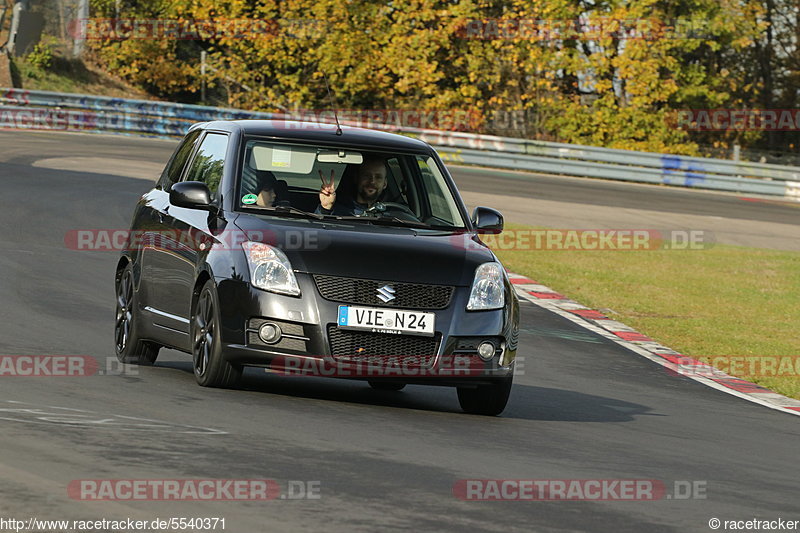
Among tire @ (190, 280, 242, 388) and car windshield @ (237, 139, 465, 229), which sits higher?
car windshield @ (237, 139, 465, 229)

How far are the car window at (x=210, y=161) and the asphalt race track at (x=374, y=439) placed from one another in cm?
134

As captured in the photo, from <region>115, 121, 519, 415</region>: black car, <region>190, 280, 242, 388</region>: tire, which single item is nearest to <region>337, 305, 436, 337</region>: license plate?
<region>115, 121, 519, 415</region>: black car

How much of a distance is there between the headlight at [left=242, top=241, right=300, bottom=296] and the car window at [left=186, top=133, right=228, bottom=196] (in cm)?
113

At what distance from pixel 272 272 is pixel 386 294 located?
2.21 ft

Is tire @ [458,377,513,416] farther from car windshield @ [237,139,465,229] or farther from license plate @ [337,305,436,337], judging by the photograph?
car windshield @ [237,139,465,229]

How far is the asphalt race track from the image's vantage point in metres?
5.57

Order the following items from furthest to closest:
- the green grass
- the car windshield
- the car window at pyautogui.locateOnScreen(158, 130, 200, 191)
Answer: the green grass → the car window at pyautogui.locateOnScreen(158, 130, 200, 191) → the car windshield

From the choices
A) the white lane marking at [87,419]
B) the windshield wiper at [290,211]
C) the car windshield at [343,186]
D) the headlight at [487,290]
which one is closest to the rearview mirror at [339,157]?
the car windshield at [343,186]

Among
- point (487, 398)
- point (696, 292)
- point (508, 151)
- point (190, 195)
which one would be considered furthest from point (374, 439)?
point (508, 151)

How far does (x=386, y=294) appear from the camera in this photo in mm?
Answer: 8320

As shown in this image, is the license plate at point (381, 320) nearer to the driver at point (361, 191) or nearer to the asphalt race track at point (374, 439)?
the asphalt race track at point (374, 439)

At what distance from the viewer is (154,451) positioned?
638cm

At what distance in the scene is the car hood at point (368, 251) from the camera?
8.34 meters

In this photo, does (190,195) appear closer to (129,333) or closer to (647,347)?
(129,333)
